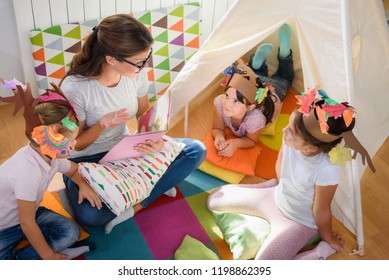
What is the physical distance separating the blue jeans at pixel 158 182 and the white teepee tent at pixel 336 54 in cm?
34

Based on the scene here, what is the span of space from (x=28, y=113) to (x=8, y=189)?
0.27 meters

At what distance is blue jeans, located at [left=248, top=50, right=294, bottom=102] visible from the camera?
2500 millimetres

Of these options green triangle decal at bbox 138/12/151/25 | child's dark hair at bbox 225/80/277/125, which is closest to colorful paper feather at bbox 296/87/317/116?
child's dark hair at bbox 225/80/277/125

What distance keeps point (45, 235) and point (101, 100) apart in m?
0.53

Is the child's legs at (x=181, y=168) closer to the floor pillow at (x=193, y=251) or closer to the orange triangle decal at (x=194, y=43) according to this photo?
the floor pillow at (x=193, y=251)

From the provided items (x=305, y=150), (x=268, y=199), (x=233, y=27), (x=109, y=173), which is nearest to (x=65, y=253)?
(x=109, y=173)

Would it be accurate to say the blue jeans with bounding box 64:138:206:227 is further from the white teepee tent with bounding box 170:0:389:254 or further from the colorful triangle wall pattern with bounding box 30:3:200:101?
the colorful triangle wall pattern with bounding box 30:3:200:101

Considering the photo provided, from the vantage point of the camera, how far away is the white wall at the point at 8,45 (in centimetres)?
207

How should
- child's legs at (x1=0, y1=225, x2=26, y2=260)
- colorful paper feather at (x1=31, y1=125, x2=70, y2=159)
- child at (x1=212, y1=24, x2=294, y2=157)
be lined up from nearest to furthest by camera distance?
colorful paper feather at (x1=31, y1=125, x2=70, y2=159) → child's legs at (x1=0, y1=225, x2=26, y2=260) → child at (x1=212, y1=24, x2=294, y2=157)

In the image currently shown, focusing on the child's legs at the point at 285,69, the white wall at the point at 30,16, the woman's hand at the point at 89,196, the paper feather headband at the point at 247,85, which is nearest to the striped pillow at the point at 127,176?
the woman's hand at the point at 89,196

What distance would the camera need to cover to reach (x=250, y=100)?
206cm

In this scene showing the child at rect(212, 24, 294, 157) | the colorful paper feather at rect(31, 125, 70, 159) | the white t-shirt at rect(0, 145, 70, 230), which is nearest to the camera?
the colorful paper feather at rect(31, 125, 70, 159)

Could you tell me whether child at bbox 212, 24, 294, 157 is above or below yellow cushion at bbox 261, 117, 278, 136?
above

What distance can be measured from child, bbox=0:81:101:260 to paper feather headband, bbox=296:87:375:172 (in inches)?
30.0
